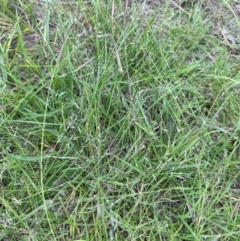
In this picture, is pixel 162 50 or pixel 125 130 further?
pixel 162 50

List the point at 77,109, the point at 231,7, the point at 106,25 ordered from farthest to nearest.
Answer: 1. the point at 231,7
2. the point at 106,25
3. the point at 77,109

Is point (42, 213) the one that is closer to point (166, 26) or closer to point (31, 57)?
point (31, 57)

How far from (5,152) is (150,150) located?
0.50 m

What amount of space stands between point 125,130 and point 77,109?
0.61 ft

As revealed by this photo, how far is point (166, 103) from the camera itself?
1776mm

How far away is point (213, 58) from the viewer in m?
1.95

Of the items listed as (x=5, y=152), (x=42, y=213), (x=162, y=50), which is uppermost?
(x=162, y=50)

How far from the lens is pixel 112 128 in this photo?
5.81 ft

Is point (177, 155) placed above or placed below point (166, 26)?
below

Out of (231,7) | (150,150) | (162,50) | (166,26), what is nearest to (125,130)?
(150,150)

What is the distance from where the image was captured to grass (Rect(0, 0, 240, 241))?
1649 mm

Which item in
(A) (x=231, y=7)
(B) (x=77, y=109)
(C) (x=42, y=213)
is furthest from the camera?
(A) (x=231, y=7)

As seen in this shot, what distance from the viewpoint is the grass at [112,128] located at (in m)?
1.65

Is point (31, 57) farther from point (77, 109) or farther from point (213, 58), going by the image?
point (213, 58)
